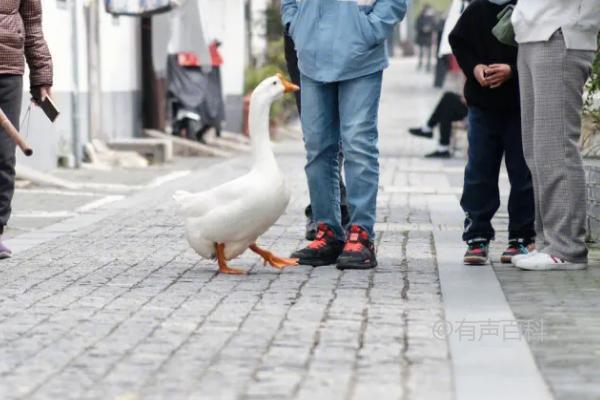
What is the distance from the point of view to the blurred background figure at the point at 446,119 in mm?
20922

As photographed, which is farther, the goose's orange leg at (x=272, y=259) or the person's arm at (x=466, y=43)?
the person's arm at (x=466, y=43)

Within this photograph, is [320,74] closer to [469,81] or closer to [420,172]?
[469,81]

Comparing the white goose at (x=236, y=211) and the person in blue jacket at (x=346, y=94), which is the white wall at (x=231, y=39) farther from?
the white goose at (x=236, y=211)

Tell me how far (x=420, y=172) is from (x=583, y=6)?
9.82 m

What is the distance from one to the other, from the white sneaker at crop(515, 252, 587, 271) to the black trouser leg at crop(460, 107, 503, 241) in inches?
17.4

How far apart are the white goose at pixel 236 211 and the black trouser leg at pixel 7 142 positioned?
4.48 feet

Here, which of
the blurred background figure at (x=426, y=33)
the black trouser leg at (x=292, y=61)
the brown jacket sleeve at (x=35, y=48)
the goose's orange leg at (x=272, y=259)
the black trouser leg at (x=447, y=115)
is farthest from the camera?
the blurred background figure at (x=426, y=33)

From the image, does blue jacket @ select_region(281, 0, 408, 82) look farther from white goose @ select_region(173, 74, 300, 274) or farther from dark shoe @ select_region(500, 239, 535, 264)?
dark shoe @ select_region(500, 239, 535, 264)

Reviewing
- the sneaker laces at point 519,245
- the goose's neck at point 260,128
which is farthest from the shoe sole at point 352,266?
the sneaker laces at point 519,245

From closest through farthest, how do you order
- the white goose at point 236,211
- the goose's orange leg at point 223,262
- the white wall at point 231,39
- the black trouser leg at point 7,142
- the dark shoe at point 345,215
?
the white goose at point 236,211
the goose's orange leg at point 223,262
the black trouser leg at point 7,142
the dark shoe at point 345,215
the white wall at point 231,39

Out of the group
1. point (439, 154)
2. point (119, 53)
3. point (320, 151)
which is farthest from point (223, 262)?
point (119, 53)

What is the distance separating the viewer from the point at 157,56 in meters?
22.2

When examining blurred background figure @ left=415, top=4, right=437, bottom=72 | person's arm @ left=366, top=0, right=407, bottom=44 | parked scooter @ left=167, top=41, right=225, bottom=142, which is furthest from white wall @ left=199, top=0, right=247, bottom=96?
blurred background figure @ left=415, top=4, right=437, bottom=72

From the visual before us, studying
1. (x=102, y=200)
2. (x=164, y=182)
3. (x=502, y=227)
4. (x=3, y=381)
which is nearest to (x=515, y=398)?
(x=3, y=381)
